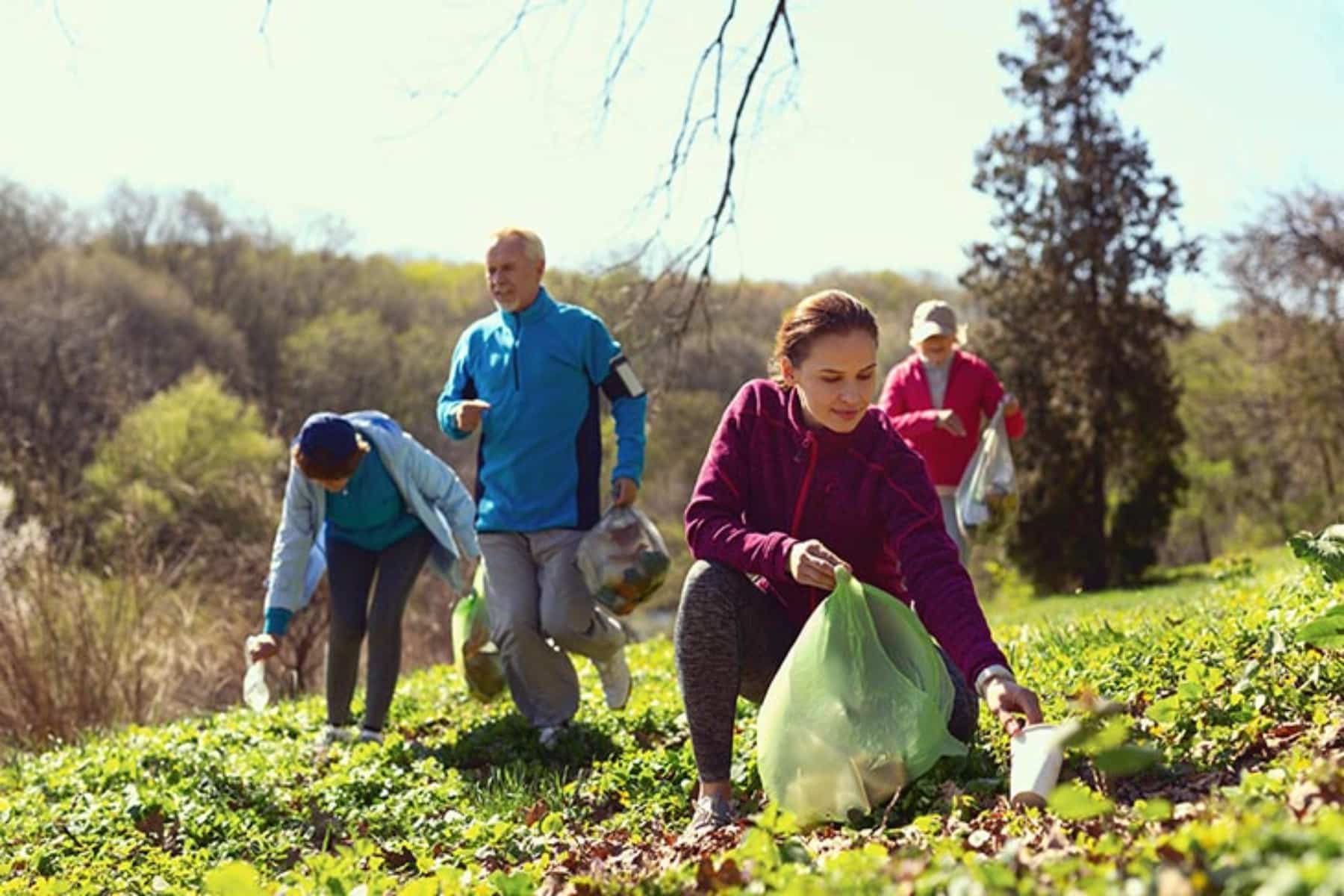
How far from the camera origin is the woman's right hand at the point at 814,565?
12.1ft

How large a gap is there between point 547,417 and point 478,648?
129 cm

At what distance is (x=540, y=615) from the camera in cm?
616

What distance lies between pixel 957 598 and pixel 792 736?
57 cm

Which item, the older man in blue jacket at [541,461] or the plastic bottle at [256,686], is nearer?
the older man in blue jacket at [541,461]

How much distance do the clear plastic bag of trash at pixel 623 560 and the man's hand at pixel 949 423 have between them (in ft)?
8.00

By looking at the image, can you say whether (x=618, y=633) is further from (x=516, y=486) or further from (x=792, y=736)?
(x=792, y=736)

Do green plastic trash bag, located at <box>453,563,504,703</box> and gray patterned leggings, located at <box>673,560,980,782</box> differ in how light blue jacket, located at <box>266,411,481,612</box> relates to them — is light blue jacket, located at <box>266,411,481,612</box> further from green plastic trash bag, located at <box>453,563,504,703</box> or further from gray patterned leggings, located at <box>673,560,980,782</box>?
gray patterned leggings, located at <box>673,560,980,782</box>

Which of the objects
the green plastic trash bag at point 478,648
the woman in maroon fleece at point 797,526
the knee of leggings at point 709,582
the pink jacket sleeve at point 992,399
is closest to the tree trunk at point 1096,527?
the pink jacket sleeve at point 992,399

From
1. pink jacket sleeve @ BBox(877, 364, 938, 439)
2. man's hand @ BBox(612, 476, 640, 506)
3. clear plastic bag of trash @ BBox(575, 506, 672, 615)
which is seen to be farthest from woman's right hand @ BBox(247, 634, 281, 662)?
pink jacket sleeve @ BBox(877, 364, 938, 439)

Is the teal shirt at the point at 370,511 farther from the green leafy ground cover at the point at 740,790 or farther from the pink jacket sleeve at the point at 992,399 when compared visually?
the pink jacket sleeve at the point at 992,399

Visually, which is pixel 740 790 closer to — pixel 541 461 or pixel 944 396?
pixel 541 461

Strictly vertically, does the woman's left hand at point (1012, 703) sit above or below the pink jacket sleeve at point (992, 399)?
below

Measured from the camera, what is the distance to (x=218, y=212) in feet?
184

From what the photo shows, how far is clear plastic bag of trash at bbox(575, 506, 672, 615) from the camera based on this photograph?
5812 millimetres
